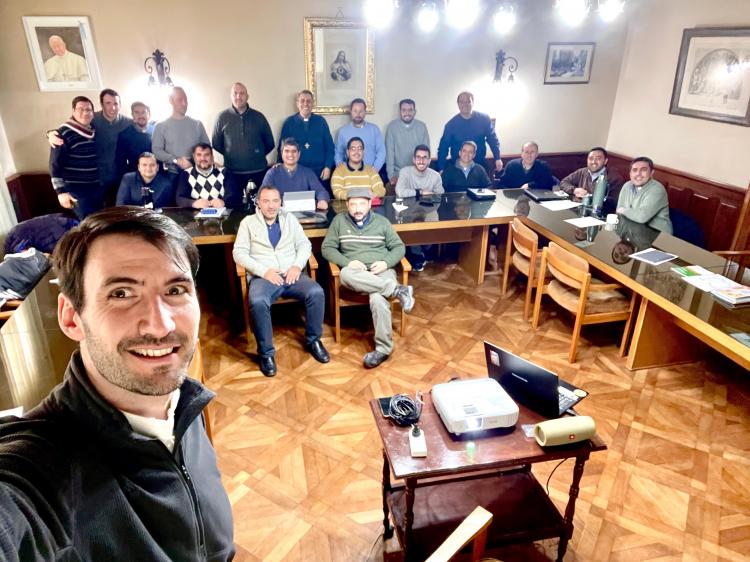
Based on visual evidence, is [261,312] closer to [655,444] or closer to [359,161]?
[359,161]

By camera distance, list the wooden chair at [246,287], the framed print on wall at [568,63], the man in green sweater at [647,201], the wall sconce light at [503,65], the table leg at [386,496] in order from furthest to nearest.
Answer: the framed print on wall at [568,63] → the wall sconce light at [503,65] → the man in green sweater at [647,201] → the wooden chair at [246,287] → the table leg at [386,496]

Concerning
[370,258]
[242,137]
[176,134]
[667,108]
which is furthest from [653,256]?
[176,134]

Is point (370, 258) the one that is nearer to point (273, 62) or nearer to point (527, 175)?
point (527, 175)

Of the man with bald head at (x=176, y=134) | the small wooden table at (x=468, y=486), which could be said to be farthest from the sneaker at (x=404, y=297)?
the man with bald head at (x=176, y=134)

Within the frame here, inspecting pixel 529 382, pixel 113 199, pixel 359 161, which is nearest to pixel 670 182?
pixel 359 161

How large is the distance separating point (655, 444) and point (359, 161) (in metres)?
3.09

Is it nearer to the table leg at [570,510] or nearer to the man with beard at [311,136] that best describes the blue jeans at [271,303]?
the man with beard at [311,136]

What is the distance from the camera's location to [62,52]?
4645mm

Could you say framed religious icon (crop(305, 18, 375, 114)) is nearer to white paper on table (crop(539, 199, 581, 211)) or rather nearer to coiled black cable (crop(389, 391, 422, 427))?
white paper on table (crop(539, 199, 581, 211))

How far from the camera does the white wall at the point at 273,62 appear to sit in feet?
15.4

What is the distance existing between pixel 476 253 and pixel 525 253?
2.62 ft

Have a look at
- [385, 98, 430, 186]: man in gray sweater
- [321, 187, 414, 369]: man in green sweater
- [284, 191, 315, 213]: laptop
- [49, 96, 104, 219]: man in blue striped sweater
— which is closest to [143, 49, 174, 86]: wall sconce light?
[49, 96, 104, 219]: man in blue striped sweater

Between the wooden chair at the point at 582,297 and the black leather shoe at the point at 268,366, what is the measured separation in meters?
1.93

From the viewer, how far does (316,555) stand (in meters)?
2.12
